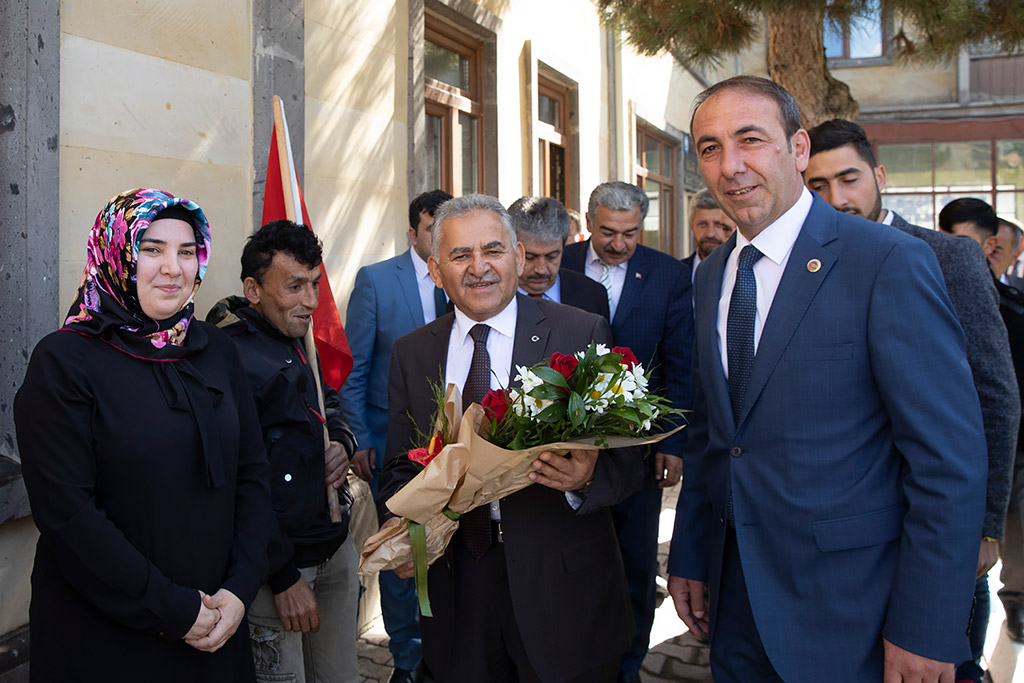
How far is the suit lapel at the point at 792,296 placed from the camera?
2043 mm

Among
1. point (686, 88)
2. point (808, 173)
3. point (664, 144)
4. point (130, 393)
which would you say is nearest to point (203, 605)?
point (130, 393)

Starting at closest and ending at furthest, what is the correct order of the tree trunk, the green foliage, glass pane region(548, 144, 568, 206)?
the green foliage, the tree trunk, glass pane region(548, 144, 568, 206)

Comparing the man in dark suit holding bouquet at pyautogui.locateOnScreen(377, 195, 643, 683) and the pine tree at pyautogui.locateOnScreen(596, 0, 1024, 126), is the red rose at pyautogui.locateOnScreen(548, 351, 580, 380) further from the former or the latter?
the pine tree at pyautogui.locateOnScreen(596, 0, 1024, 126)

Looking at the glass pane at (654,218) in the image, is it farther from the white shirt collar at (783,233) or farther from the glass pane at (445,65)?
the white shirt collar at (783,233)

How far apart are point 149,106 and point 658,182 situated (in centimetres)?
1111

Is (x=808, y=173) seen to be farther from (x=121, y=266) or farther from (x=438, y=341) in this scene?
(x=121, y=266)

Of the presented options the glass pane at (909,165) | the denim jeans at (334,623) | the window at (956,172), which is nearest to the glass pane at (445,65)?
the denim jeans at (334,623)

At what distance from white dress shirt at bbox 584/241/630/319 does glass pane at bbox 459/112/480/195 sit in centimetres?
316

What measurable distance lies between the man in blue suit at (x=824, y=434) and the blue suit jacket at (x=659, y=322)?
1752 mm

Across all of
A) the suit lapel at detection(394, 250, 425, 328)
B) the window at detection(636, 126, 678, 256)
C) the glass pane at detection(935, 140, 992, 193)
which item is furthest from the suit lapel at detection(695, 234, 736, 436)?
the glass pane at detection(935, 140, 992, 193)

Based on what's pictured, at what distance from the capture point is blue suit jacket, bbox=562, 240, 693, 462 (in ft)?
13.5

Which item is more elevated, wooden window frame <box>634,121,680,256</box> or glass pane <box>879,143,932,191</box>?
glass pane <box>879,143,932,191</box>

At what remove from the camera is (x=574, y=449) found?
2193mm

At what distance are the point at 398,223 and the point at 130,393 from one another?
367cm
